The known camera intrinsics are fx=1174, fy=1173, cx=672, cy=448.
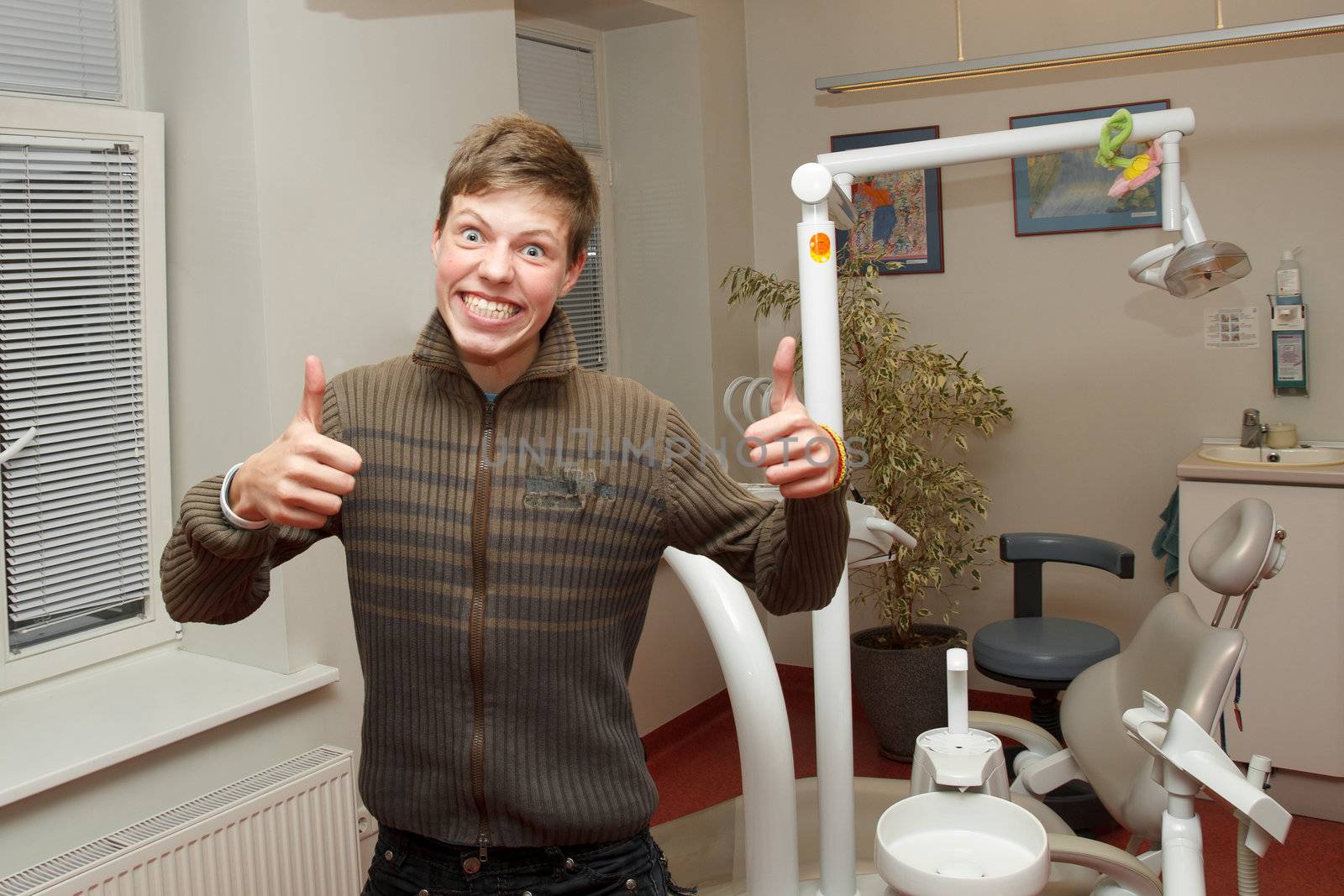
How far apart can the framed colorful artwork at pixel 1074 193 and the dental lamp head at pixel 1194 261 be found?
136cm

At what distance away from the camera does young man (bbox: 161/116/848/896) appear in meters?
1.19

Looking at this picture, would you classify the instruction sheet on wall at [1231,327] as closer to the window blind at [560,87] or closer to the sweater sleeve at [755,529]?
the window blind at [560,87]

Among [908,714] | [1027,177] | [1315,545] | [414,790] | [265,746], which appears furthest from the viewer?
[1027,177]

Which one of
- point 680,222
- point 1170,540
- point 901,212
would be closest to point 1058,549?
point 1170,540

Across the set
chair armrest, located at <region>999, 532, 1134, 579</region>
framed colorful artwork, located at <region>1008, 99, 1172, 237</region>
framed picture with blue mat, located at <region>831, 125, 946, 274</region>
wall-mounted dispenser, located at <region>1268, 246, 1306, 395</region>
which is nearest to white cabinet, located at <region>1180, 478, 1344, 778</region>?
chair armrest, located at <region>999, 532, 1134, 579</region>

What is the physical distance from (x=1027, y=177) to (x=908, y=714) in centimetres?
182

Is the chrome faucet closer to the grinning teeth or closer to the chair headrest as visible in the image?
the chair headrest

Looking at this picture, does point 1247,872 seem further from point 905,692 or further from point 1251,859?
point 905,692

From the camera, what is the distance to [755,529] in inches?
49.8

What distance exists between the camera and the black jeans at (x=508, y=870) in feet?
3.91

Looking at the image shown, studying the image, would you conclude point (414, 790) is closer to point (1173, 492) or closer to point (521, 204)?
point (521, 204)

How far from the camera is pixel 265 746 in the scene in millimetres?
2406

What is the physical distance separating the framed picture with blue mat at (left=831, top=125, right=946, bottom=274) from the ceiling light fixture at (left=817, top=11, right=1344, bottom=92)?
863 mm

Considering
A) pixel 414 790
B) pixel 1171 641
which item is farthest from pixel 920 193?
pixel 414 790
